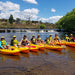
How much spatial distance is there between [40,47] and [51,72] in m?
5.13

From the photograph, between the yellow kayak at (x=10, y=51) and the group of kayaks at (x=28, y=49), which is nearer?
the yellow kayak at (x=10, y=51)

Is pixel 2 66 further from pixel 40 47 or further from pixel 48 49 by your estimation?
pixel 48 49

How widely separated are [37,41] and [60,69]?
691 centimetres

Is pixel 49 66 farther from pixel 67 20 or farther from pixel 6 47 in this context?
pixel 67 20

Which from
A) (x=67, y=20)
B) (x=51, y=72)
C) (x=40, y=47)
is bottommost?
(x=51, y=72)

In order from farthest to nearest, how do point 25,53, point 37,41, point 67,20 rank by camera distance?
point 67,20
point 37,41
point 25,53

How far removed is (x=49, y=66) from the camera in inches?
282

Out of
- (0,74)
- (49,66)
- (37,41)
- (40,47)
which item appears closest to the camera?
(0,74)

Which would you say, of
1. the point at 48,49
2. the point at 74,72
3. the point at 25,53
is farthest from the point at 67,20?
the point at 74,72

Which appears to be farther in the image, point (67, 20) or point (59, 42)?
point (67, 20)

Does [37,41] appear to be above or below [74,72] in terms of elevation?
above

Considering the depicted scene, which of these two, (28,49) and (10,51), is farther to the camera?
(28,49)

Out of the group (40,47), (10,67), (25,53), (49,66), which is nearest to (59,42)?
(40,47)

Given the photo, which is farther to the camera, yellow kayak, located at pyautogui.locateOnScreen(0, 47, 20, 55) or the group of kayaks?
the group of kayaks
